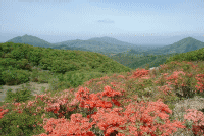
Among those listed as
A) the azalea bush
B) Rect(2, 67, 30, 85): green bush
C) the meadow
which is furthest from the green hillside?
the azalea bush

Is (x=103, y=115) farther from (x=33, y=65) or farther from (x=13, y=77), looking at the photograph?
(x=33, y=65)

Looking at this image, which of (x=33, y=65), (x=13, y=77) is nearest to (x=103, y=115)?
(x=13, y=77)

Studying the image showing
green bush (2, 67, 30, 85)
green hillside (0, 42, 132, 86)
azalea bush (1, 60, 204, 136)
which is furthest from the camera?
green hillside (0, 42, 132, 86)

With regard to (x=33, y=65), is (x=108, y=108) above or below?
above

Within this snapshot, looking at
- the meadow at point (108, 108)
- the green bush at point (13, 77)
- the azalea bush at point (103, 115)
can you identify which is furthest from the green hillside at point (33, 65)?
the azalea bush at point (103, 115)

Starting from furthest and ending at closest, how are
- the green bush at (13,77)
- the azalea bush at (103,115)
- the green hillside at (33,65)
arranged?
1. the green hillside at (33,65)
2. the green bush at (13,77)
3. the azalea bush at (103,115)

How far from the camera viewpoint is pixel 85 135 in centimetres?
254

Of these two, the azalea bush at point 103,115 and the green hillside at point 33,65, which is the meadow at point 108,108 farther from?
the green hillside at point 33,65

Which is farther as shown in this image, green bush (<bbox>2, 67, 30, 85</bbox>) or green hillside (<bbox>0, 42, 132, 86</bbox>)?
green hillside (<bbox>0, 42, 132, 86</bbox>)

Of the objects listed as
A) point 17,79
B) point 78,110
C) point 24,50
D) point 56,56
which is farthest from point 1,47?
point 78,110

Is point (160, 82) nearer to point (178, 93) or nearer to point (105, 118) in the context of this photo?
point (178, 93)

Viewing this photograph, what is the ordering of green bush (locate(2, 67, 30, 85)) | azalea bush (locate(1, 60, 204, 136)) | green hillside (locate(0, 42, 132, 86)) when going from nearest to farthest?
azalea bush (locate(1, 60, 204, 136)) → green bush (locate(2, 67, 30, 85)) → green hillside (locate(0, 42, 132, 86))

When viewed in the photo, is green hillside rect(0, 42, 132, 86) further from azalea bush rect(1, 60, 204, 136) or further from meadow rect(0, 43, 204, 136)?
azalea bush rect(1, 60, 204, 136)

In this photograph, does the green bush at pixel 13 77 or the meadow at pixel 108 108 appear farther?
the green bush at pixel 13 77
